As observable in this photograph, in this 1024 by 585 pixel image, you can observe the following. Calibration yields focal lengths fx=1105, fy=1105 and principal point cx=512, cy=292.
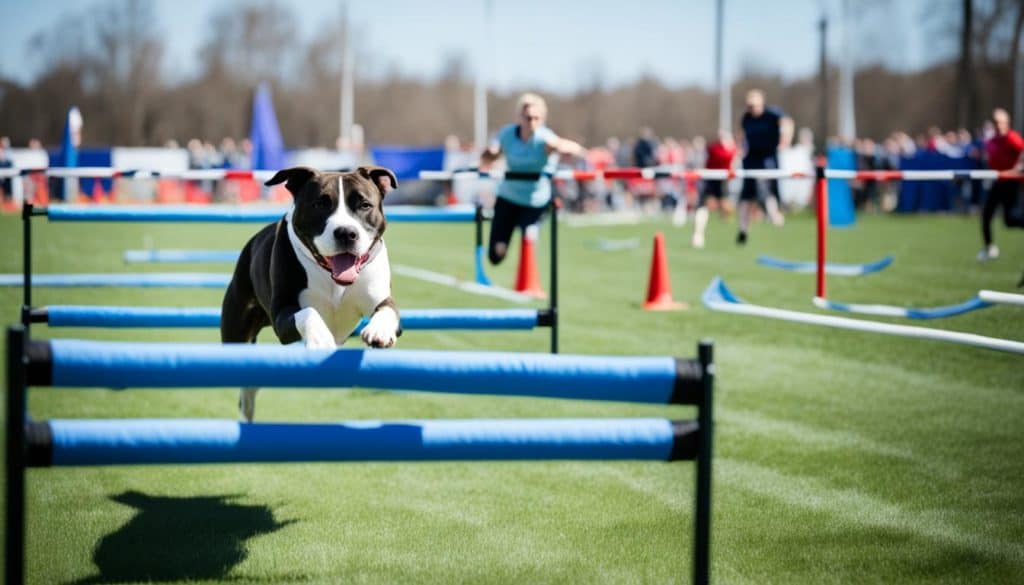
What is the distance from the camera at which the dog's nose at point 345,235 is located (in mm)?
5137

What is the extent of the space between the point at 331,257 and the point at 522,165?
553 centimetres

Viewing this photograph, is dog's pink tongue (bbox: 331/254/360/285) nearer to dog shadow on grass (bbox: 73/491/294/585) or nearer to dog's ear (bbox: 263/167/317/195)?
dog's ear (bbox: 263/167/317/195)

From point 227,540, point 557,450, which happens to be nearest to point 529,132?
point 227,540

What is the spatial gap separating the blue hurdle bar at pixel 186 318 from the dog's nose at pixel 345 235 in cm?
165

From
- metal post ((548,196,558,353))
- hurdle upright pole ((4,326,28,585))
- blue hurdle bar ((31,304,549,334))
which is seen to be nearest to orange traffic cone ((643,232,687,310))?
metal post ((548,196,558,353))

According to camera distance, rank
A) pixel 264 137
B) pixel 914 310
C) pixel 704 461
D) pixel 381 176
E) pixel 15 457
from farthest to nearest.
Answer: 1. pixel 264 137
2. pixel 914 310
3. pixel 381 176
4. pixel 704 461
5. pixel 15 457

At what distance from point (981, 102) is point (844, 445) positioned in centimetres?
5323

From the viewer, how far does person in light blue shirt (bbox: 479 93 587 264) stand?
10414mm

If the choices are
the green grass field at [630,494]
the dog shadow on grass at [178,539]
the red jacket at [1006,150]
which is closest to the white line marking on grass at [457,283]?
the green grass field at [630,494]

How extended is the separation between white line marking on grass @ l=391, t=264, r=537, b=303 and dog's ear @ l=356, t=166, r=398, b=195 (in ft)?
22.2

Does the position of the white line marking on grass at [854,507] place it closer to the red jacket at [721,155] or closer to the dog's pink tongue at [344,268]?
the dog's pink tongue at [344,268]

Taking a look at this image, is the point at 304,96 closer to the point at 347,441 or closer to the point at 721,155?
the point at 721,155

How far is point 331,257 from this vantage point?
5.25m

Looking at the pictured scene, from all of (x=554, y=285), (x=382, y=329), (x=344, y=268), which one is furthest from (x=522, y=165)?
(x=382, y=329)
